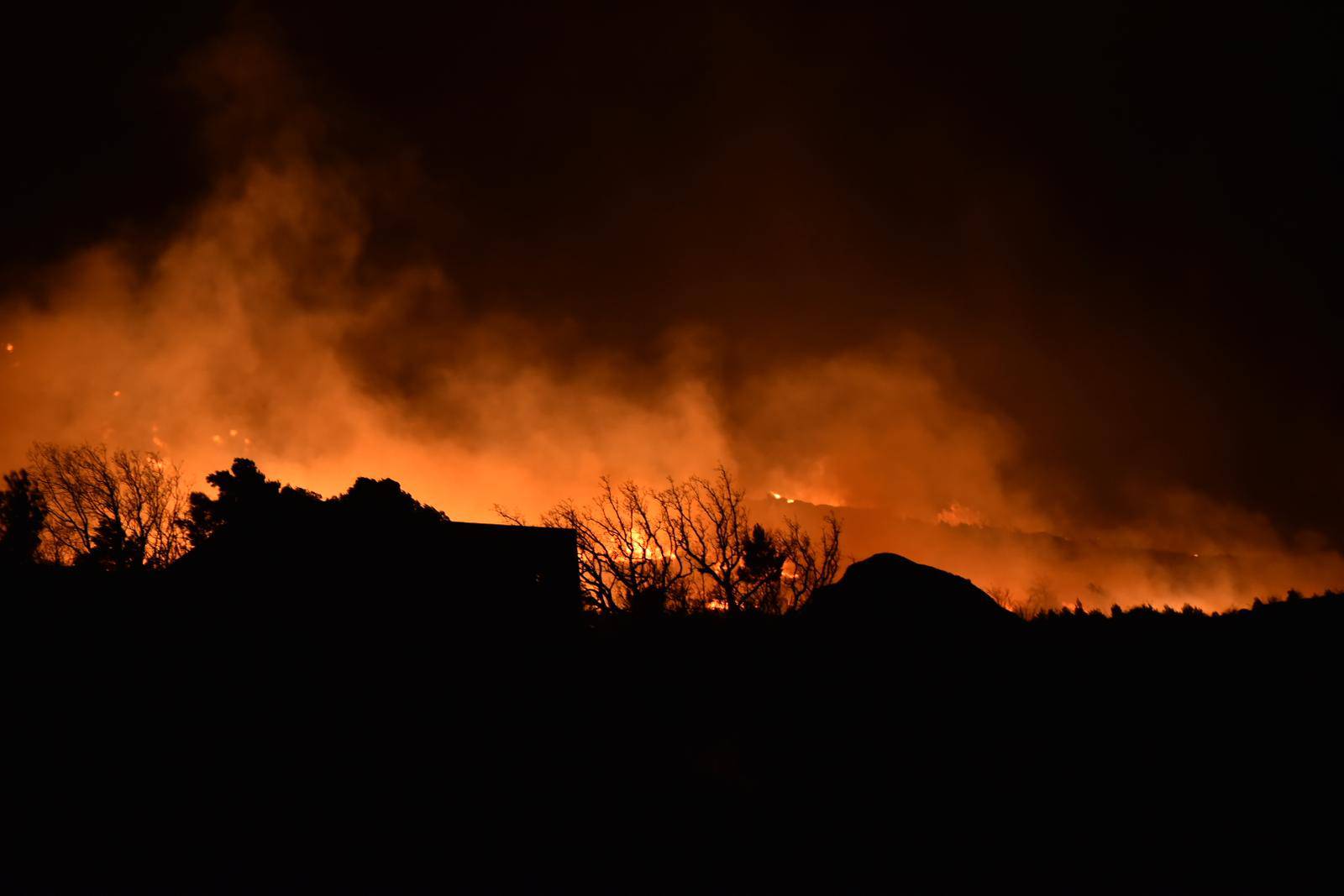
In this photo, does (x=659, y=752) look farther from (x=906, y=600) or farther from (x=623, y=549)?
(x=623, y=549)

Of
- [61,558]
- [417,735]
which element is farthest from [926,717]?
[61,558]

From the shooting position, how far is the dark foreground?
8.00 metres

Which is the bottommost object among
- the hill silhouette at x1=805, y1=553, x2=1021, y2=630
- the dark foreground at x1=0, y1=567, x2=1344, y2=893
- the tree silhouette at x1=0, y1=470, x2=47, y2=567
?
the dark foreground at x1=0, y1=567, x2=1344, y2=893

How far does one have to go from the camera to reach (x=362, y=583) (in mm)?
14344

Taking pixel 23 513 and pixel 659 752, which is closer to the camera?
pixel 659 752

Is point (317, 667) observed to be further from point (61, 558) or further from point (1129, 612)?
point (61, 558)

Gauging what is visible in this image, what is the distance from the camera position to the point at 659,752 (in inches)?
385

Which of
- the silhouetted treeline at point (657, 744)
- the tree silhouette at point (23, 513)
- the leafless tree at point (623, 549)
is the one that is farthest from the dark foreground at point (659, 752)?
the tree silhouette at point (23, 513)

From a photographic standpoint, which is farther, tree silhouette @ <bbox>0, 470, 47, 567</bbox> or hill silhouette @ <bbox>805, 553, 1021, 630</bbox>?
tree silhouette @ <bbox>0, 470, 47, 567</bbox>

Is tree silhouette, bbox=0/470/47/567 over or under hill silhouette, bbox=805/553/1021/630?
over

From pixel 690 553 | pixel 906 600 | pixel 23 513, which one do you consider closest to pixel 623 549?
pixel 690 553

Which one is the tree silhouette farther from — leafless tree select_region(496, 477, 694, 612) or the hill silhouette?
the hill silhouette

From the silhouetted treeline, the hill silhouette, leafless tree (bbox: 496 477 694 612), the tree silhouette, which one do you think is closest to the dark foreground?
the silhouetted treeline

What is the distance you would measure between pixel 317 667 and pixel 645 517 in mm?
23402
